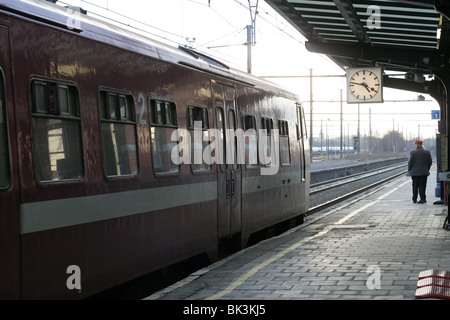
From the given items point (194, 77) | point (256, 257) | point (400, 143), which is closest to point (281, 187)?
point (256, 257)

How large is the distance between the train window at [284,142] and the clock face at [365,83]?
3.03 m

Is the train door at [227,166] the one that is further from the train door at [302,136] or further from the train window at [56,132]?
the train door at [302,136]

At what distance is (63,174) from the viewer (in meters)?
6.24

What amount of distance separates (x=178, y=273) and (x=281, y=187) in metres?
4.59

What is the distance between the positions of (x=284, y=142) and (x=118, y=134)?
734cm

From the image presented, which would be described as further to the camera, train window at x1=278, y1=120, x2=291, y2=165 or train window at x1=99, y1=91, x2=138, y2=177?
train window at x1=278, y1=120, x2=291, y2=165

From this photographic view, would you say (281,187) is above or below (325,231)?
above

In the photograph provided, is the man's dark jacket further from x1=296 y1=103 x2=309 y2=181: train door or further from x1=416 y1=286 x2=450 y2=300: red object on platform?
x1=416 y1=286 x2=450 y2=300: red object on platform

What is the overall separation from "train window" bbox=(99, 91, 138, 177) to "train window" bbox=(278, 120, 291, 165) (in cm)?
673

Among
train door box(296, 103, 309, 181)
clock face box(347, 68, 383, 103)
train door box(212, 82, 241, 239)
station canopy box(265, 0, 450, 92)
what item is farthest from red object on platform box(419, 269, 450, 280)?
clock face box(347, 68, 383, 103)

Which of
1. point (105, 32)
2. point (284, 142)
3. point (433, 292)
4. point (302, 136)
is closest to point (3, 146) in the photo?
point (105, 32)

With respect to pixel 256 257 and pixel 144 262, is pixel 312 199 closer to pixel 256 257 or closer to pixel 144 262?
pixel 256 257

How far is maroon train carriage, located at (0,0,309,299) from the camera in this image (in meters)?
5.59

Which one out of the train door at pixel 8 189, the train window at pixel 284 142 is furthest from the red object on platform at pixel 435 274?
the train window at pixel 284 142
